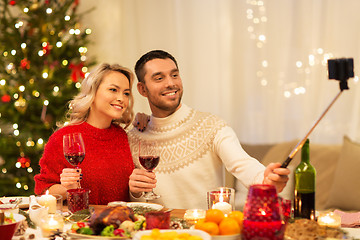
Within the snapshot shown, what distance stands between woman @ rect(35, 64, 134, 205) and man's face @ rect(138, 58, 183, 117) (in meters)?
0.12

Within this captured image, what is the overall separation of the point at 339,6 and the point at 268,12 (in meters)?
0.63

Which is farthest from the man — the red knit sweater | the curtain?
the curtain

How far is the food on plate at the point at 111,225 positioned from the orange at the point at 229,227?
0.26 metres

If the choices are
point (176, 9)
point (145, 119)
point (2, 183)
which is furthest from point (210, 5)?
point (2, 183)

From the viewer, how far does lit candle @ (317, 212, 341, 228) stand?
4.84 feet

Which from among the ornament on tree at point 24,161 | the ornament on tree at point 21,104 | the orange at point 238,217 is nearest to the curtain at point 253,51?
the ornament on tree at point 21,104

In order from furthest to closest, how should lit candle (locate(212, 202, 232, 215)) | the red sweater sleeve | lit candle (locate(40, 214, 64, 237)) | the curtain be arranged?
the curtain, the red sweater sleeve, lit candle (locate(212, 202, 232, 215)), lit candle (locate(40, 214, 64, 237))

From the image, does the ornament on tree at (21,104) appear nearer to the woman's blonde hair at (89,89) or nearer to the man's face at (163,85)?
the woman's blonde hair at (89,89)

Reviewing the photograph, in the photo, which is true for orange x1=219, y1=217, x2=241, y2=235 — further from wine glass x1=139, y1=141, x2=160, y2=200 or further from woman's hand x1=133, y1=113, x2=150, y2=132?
woman's hand x1=133, y1=113, x2=150, y2=132

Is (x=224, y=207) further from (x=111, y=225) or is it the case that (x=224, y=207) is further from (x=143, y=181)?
(x=143, y=181)

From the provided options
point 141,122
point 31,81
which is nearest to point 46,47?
point 31,81

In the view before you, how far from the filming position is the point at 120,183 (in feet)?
7.80

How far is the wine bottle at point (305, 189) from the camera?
1488 mm

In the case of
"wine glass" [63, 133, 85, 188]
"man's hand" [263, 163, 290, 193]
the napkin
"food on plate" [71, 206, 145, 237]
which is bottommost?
the napkin
